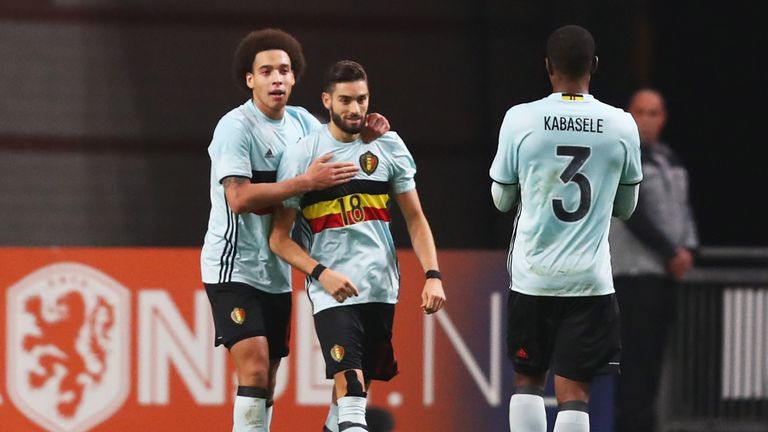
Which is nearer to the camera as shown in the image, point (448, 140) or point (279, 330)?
point (279, 330)

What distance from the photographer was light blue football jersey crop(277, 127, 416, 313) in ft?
22.7

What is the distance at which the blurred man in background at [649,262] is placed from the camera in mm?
9492

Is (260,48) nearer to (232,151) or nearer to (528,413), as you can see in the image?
(232,151)

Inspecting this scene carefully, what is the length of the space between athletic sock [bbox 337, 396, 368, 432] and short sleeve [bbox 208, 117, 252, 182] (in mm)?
1043

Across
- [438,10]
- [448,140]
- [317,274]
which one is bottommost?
[317,274]

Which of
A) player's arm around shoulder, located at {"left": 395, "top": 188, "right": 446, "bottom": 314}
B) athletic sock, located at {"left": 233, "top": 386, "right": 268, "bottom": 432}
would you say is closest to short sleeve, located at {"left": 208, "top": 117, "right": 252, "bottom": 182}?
player's arm around shoulder, located at {"left": 395, "top": 188, "right": 446, "bottom": 314}

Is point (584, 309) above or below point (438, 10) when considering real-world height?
below

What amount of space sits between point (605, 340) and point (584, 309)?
0.51 ft

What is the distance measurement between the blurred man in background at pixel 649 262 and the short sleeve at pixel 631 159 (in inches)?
102

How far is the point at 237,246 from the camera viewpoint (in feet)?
23.7

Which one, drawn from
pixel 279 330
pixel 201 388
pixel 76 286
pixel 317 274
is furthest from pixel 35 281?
pixel 317 274

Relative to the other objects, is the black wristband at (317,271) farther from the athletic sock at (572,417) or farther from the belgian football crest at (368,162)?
the athletic sock at (572,417)

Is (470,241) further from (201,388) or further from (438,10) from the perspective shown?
(201,388)

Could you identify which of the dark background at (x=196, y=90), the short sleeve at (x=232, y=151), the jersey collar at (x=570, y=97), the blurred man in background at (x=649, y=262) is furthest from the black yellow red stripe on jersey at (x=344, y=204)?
the dark background at (x=196, y=90)
